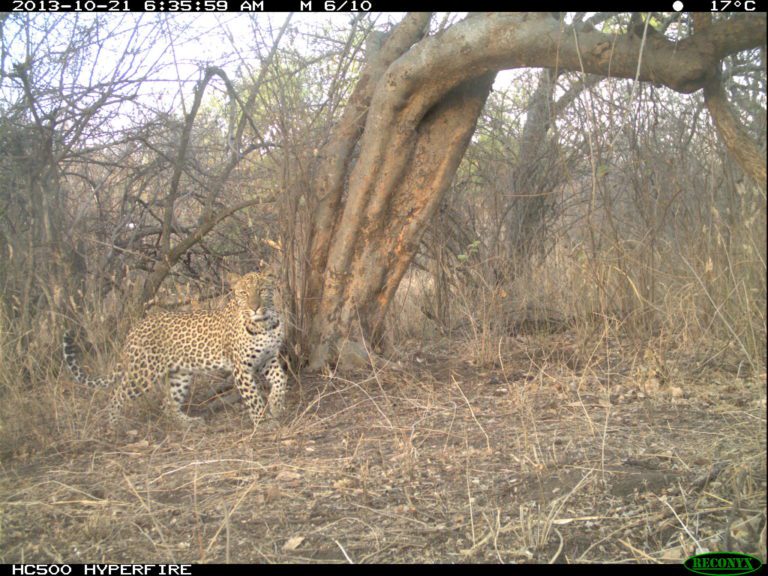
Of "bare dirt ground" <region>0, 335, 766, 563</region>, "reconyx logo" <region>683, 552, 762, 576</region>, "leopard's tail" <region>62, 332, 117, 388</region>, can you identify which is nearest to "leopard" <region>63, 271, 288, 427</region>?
"leopard's tail" <region>62, 332, 117, 388</region>

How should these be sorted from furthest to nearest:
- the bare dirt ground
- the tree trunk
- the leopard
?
the leopard < the tree trunk < the bare dirt ground

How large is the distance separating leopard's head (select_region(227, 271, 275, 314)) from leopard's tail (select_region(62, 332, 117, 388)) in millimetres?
1241

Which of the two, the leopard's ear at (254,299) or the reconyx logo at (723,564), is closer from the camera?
the reconyx logo at (723,564)

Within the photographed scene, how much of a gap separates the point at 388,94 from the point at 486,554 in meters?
3.82

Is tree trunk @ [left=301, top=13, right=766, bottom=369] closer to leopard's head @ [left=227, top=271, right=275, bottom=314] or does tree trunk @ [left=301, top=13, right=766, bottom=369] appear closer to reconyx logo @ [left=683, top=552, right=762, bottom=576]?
leopard's head @ [left=227, top=271, right=275, bottom=314]

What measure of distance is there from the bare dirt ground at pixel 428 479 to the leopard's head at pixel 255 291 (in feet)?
2.75

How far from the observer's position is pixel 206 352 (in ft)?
21.4

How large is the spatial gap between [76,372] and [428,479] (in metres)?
3.48

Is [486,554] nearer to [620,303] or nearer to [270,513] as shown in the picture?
[270,513]

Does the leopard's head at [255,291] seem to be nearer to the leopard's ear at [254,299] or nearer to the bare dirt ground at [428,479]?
the leopard's ear at [254,299]

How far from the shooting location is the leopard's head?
20.4ft

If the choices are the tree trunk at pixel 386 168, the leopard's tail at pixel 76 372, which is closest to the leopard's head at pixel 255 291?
the tree trunk at pixel 386 168

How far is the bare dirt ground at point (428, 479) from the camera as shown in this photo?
340cm

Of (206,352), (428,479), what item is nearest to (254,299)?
(206,352)
